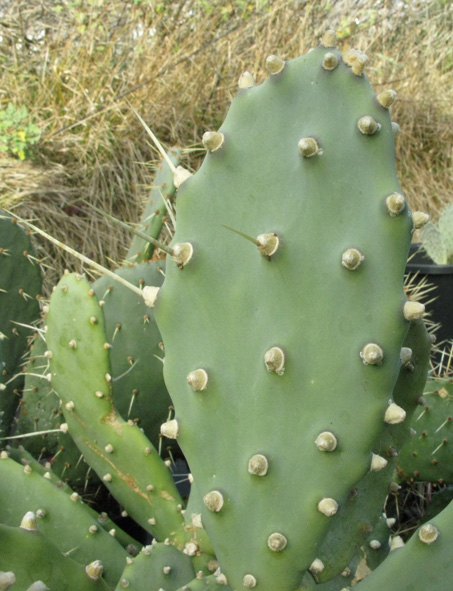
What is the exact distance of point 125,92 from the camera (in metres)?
3.31

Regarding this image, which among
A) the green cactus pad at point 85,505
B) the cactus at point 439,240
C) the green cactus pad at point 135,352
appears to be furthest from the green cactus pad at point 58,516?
the cactus at point 439,240

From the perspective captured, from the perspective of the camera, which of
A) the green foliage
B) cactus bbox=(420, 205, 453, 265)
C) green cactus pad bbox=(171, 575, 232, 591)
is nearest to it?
green cactus pad bbox=(171, 575, 232, 591)

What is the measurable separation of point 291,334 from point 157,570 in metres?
0.37

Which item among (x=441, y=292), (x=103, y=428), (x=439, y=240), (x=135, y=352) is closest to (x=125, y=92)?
(x=439, y=240)

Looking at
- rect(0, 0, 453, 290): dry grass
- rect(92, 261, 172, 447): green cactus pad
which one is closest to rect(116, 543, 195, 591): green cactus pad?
rect(92, 261, 172, 447): green cactus pad

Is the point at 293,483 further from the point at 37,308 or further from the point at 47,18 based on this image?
the point at 47,18

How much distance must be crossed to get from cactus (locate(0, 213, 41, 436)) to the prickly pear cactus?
26.8 inches

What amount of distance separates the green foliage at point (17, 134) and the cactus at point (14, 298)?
1.71 metres

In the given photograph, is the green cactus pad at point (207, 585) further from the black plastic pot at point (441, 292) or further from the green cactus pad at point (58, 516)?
the black plastic pot at point (441, 292)

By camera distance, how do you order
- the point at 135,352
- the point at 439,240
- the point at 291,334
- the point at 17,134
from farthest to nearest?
the point at 17,134, the point at 439,240, the point at 135,352, the point at 291,334

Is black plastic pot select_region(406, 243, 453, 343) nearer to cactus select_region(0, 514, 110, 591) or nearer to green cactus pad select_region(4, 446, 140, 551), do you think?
green cactus pad select_region(4, 446, 140, 551)

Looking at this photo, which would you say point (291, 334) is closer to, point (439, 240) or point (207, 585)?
point (207, 585)

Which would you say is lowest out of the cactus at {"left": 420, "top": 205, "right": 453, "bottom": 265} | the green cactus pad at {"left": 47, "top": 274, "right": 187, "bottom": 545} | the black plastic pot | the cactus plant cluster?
the black plastic pot

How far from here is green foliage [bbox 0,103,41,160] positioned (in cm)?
286
